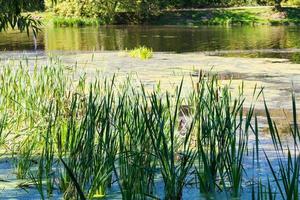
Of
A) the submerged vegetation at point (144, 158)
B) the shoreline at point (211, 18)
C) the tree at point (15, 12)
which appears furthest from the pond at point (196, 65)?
the shoreline at point (211, 18)

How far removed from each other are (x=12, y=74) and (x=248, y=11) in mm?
50225

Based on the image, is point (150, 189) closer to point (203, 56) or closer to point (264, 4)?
point (203, 56)

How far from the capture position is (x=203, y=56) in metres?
24.4

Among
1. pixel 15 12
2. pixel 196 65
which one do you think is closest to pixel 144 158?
pixel 15 12

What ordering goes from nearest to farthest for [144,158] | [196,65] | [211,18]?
[144,158]
[196,65]
[211,18]

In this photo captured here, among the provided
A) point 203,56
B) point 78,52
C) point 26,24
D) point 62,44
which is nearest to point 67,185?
point 26,24

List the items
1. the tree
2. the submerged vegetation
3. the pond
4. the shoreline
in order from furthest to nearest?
the shoreline
the pond
the submerged vegetation
the tree

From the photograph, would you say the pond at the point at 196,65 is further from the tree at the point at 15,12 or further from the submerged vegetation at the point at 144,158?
the tree at the point at 15,12

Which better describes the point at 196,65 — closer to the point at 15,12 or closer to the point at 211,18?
the point at 15,12

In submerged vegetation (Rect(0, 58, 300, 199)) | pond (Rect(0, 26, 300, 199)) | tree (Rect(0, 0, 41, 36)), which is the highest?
tree (Rect(0, 0, 41, 36))

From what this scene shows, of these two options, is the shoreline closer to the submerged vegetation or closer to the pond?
the pond

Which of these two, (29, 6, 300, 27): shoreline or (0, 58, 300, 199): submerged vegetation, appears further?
(29, 6, 300, 27): shoreline

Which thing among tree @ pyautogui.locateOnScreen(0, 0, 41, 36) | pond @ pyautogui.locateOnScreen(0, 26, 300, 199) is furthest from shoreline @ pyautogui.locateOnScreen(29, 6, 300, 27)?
tree @ pyautogui.locateOnScreen(0, 0, 41, 36)

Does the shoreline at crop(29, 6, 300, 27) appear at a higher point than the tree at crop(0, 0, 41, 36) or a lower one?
lower
